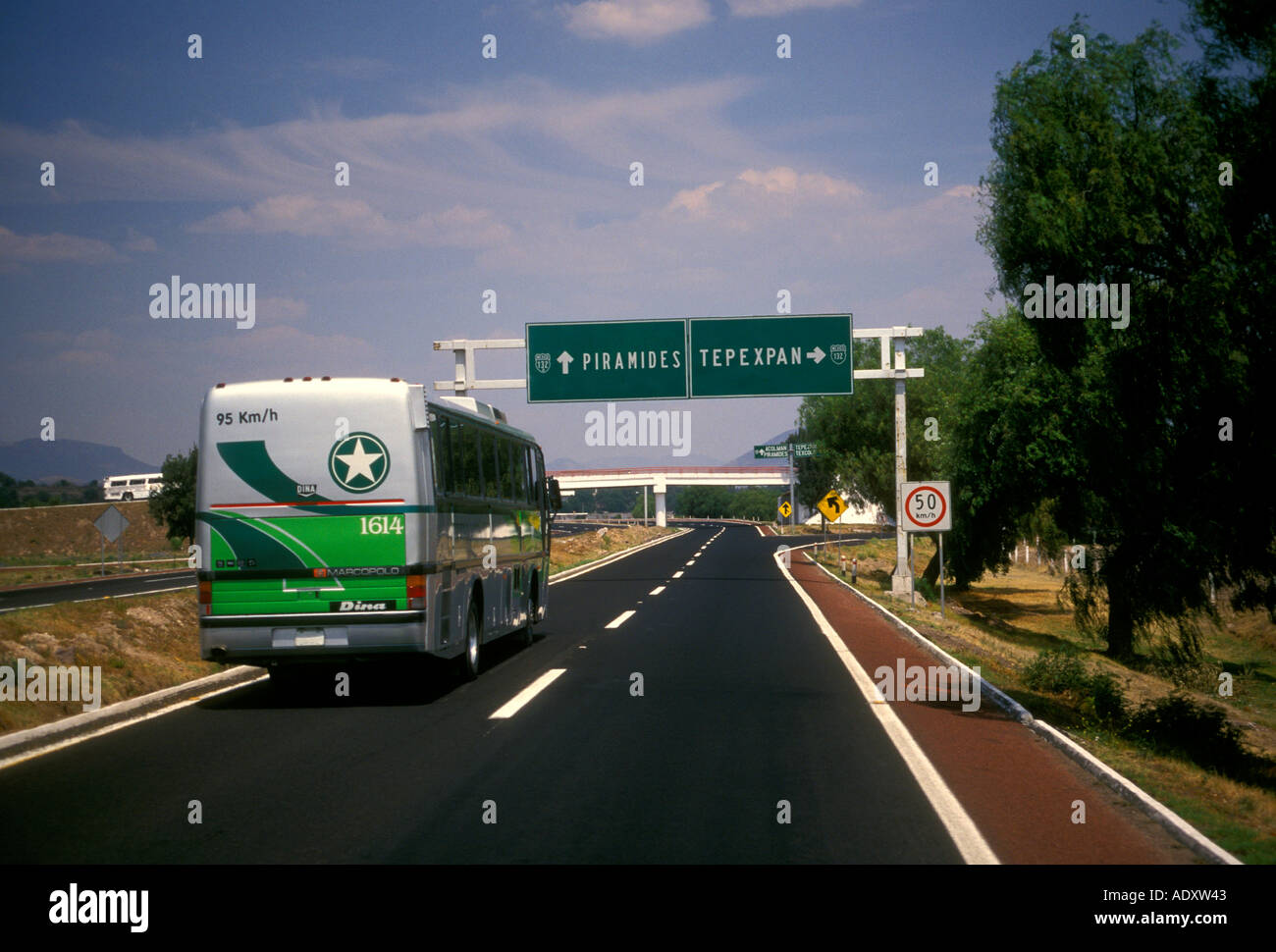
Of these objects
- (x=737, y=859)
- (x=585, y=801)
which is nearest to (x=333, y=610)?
(x=585, y=801)

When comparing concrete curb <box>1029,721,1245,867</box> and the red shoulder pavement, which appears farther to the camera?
the red shoulder pavement

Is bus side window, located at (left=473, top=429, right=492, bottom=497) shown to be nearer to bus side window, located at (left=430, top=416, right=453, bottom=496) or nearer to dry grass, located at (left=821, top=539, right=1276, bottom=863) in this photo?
bus side window, located at (left=430, top=416, right=453, bottom=496)

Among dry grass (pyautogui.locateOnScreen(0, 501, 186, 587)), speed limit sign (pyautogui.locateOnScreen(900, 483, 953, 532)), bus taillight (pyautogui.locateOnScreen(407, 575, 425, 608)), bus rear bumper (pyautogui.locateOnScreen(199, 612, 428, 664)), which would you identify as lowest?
dry grass (pyautogui.locateOnScreen(0, 501, 186, 587))

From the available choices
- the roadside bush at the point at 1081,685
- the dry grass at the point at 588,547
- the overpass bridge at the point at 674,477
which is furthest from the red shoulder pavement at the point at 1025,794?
the overpass bridge at the point at 674,477

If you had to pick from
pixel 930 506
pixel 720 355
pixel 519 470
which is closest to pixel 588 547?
pixel 720 355

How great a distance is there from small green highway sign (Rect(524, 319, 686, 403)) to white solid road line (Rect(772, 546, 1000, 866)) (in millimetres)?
13558

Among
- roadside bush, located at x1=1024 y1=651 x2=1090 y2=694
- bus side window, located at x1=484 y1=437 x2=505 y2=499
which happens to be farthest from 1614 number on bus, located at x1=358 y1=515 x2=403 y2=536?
roadside bush, located at x1=1024 y1=651 x2=1090 y2=694

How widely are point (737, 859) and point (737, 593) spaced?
73.8ft

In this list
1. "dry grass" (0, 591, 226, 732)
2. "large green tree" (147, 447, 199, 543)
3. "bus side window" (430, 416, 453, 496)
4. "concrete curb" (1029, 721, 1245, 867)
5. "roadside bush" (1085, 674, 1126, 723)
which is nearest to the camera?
"concrete curb" (1029, 721, 1245, 867)

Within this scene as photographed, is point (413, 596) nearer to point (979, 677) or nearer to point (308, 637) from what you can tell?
point (308, 637)

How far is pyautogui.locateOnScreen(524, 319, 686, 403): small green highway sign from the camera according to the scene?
27.0 m

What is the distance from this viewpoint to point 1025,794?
7.51 metres

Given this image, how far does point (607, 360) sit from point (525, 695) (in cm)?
1627
